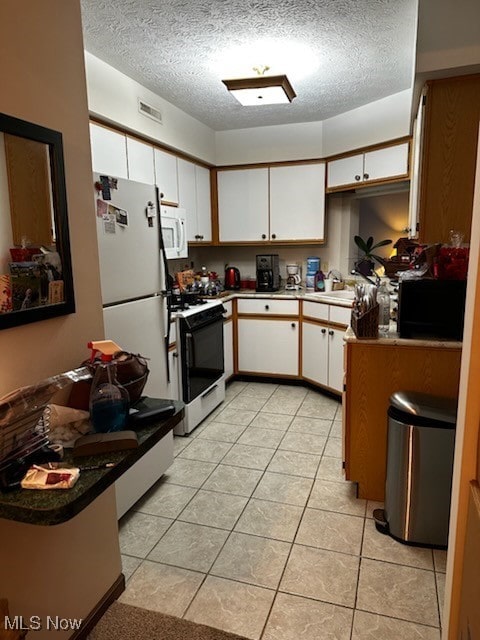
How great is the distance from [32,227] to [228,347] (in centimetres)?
298

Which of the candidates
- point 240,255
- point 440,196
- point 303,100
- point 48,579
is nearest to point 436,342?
point 440,196

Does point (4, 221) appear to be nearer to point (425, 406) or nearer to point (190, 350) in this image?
point (425, 406)

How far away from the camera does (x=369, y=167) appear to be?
3.70 meters

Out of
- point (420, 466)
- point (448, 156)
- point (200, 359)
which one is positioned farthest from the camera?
point (200, 359)

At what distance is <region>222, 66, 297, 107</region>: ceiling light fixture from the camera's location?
2682 mm

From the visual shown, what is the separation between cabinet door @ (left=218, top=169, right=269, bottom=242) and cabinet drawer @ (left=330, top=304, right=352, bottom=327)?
3.85 ft

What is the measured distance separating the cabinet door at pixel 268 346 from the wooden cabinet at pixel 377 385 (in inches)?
72.7

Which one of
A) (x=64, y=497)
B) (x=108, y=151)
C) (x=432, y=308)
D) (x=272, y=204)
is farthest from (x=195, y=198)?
(x=64, y=497)

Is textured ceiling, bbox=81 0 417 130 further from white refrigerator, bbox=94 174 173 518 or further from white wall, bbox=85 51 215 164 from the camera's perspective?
white refrigerator, bbox=94 174 173 518

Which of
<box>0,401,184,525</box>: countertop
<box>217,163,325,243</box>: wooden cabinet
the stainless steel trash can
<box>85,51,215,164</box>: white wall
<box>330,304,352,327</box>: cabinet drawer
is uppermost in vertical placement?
<box>85,51,215,164</box>: white wall

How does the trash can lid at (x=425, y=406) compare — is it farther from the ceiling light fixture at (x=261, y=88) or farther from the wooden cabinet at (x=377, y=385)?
the ceiling light fixture at (x=261, y=88)

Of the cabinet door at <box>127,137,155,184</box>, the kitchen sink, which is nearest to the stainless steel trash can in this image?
the kitchen sink

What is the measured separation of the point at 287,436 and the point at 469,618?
8.04 feet

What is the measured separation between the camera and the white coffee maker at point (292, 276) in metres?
4.60
